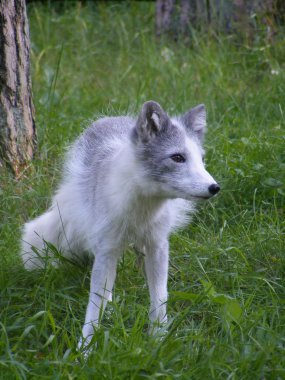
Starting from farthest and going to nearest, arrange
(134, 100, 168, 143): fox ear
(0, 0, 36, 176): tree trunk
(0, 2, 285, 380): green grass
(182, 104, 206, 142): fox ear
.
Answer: (0, 0, 36, 176): tree trunk
(182, 104, 206, 142): fox ear
(134, 100, 168, 143): fox ear
(0, 2, 285, 380): green grass

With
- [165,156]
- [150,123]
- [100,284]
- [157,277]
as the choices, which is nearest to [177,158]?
[165,156]

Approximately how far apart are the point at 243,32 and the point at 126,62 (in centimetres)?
125

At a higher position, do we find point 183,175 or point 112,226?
point 183,175

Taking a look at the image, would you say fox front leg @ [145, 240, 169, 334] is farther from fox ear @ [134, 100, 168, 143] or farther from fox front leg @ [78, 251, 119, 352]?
fox ear @ [134, 100, 168, 143]

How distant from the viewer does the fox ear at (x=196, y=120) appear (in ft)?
12.8

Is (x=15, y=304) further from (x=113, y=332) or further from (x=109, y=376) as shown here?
(x=109, y=376)

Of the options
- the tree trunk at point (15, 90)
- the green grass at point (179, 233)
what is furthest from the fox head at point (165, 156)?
the tree trunk at point (15, 90)

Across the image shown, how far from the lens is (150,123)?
3.71 metres

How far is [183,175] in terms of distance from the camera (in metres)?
Answer: 3.55

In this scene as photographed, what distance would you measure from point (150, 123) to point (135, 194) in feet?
1.26

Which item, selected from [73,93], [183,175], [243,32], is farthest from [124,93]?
[183,175]

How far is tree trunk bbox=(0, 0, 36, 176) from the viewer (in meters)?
4.95

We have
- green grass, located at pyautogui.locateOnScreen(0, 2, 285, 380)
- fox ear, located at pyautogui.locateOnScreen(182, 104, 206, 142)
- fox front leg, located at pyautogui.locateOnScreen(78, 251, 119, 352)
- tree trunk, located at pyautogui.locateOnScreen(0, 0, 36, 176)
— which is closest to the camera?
green grass, located at pyautogui.locateOnScreen(0, 2, 285, 380)

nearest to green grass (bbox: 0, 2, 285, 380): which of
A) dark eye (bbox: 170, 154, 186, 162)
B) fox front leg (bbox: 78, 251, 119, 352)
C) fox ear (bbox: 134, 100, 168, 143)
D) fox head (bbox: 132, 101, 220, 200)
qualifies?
fox front leg (bbox: 78, 251, 119, 352)
